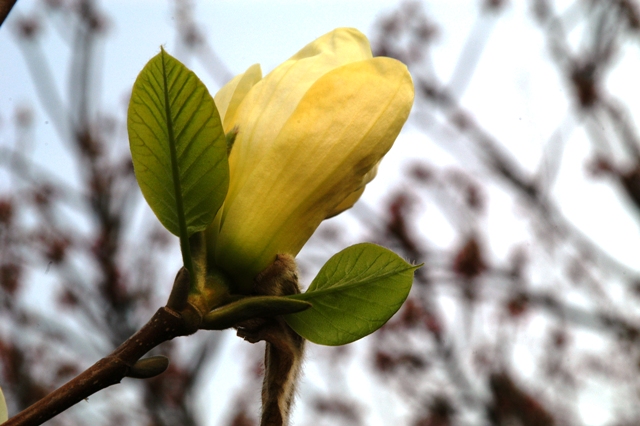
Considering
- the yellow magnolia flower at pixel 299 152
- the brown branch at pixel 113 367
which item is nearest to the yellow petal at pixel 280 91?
the yellow magnolia flower at pixel 299 152

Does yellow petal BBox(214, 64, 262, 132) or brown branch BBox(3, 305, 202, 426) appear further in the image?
yellow petal BBox(214, 64, 262, 132)

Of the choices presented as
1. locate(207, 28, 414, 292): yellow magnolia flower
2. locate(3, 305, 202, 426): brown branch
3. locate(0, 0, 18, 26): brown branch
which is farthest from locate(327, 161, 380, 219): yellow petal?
locate(0, 0, 18, 26): brown branch

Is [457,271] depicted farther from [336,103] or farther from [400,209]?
[336,103]

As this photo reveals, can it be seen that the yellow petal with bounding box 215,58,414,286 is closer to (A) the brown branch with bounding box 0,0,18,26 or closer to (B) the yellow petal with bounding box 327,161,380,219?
(B) the yellow petal with bounding box 327,161,380,219

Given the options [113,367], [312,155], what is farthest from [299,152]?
[113,367]

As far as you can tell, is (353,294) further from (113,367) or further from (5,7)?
(5,7)

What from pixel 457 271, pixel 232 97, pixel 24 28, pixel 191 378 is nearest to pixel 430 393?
pixel 457 271

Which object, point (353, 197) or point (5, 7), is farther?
point (353, 197)
